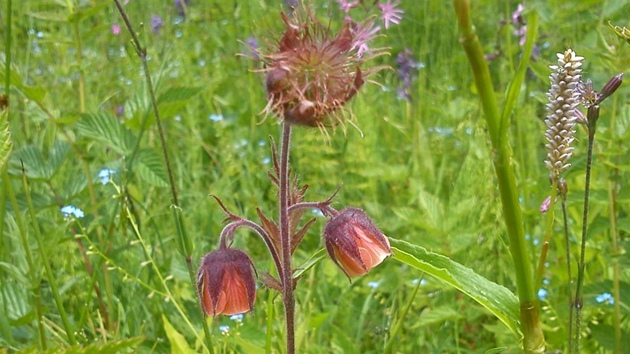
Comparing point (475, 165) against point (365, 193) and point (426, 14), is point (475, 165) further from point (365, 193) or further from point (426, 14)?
point (426, 14)

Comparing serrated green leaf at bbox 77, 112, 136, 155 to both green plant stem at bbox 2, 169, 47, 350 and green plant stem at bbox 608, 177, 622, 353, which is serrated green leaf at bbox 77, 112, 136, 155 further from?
green plant stem at bbox 608, 177, 622, 353

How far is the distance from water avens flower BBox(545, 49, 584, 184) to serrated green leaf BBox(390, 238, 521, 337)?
0.16 m

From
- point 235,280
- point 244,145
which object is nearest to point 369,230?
point 235,280

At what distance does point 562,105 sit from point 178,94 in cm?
111

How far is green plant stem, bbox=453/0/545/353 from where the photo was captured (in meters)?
0.62

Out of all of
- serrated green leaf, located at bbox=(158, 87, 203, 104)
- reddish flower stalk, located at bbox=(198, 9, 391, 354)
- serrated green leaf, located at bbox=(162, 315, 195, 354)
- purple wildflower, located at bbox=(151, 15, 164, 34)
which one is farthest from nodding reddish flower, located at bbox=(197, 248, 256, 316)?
purple wildflower, located at bbox=(151, 15, 164, 34)

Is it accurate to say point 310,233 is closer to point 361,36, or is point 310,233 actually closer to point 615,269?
point 615,269

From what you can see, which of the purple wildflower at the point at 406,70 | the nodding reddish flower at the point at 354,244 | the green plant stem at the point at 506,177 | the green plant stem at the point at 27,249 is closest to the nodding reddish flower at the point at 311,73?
the nodding reddish flower at the point at 354,244

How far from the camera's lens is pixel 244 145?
301cm

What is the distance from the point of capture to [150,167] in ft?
6.23

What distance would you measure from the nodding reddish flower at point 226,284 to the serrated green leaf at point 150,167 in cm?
78

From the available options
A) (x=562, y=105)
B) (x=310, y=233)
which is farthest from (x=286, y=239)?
(x=310, y=233)

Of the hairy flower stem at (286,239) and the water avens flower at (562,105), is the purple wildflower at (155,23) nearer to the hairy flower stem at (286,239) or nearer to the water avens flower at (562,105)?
the hairy flower stem at (286,239)

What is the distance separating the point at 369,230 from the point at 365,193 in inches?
67.8
